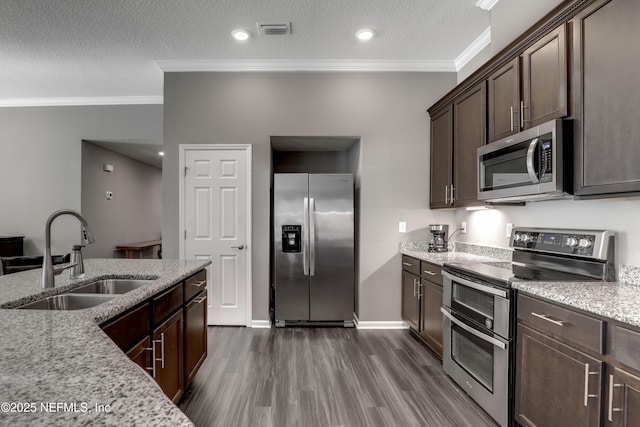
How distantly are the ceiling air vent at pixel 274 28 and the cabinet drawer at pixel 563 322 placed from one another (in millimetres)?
2841

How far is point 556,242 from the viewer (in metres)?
2.07

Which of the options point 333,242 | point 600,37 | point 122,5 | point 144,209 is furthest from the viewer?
point 144,209

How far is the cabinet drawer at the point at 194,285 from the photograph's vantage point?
7.06ft

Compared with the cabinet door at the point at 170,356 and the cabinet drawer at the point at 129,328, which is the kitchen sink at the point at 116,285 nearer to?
the cabinet door at the point at 170,356

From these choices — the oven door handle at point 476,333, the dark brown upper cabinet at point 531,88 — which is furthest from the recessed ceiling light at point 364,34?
the oven door handle at point 476,333

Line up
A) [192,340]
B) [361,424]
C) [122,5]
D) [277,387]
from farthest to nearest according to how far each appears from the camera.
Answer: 1. [122,5]
2. [277,387]
3. [192,340]
4. [361,424]

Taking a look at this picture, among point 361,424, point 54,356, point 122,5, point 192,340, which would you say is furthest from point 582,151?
point 122,5

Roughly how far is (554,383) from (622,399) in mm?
323

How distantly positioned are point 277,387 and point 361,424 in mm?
707

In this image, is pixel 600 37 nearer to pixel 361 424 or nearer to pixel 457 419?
pixel 457 419

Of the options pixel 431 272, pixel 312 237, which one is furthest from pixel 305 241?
pixel 431 272

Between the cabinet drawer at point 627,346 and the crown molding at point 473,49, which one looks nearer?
the cabinet drawer at point 627,346

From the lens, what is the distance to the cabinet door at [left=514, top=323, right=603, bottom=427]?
1.35 meters

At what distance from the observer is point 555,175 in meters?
1.79
